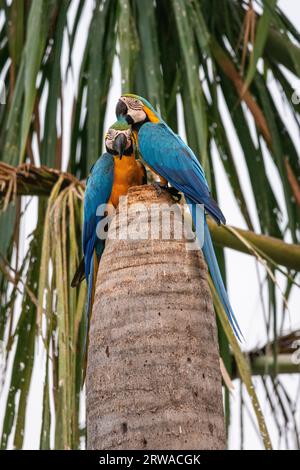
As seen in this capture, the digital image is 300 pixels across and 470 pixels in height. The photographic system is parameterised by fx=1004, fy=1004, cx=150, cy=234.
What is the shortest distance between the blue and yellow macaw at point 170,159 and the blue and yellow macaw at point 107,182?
60 millimetres

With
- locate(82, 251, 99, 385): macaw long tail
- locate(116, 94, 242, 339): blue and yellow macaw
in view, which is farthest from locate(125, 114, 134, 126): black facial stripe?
locate(82, 251, 99, 385): macaw long tail

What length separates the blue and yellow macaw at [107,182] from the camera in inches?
138

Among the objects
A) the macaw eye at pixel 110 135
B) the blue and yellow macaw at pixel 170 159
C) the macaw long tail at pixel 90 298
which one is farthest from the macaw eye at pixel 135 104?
the macaw long tail at pixel 90 298

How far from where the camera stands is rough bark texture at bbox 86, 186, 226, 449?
2.45 metres

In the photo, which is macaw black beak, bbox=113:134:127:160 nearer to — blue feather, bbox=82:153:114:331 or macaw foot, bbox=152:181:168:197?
blue feather, bbox=82:153:114:331

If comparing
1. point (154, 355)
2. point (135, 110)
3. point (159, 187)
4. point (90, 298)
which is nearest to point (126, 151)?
point (135, 110)

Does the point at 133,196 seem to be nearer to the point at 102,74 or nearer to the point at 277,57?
the point at 102,74

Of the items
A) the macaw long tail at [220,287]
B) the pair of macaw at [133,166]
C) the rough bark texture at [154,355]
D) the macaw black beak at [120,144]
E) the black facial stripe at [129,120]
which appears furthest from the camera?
the black facial stripe at [129,120]

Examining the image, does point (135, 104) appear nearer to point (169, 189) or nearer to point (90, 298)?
point (169, 189)

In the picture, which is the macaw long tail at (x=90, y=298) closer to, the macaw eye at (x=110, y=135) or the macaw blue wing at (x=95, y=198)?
the macaw blue wing at (x=95, y=198)
